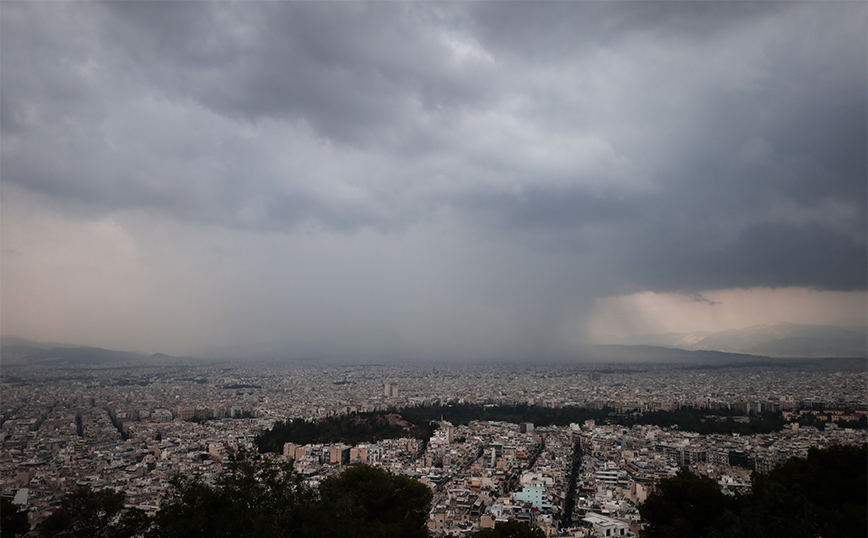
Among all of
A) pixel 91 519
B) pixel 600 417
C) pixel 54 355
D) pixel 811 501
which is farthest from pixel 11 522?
pixel 54 355

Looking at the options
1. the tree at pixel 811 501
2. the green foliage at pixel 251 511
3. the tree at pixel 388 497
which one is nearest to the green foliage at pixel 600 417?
the tree at pixel 388 497

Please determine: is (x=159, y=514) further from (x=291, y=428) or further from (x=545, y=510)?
(x=291, y=428)

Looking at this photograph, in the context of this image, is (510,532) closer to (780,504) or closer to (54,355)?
(780,504)

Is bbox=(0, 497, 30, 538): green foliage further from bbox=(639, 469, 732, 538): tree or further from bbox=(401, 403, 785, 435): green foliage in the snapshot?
bbox=(401, 403, 785, 435): green foliage

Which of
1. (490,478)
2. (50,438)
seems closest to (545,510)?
(490,478)

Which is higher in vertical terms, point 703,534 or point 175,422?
point 703,534

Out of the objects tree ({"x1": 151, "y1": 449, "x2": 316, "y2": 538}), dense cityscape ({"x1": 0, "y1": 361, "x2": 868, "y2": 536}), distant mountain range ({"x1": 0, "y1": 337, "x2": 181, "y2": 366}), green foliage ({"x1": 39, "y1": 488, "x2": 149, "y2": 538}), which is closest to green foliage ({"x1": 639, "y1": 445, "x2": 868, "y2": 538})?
tree ({"x1": 151, "y1": 449, "x2": 316, "y2": 538})
